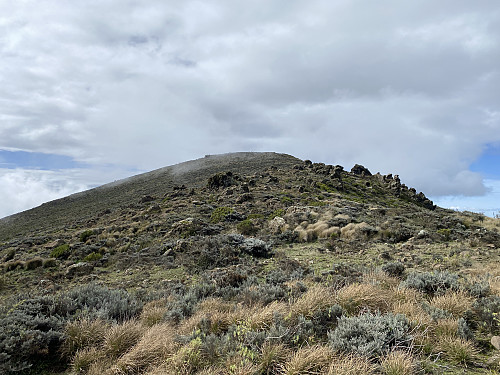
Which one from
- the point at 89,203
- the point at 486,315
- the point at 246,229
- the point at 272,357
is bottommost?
the point at 272,357

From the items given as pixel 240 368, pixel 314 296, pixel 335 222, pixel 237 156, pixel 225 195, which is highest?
pixel 237 156

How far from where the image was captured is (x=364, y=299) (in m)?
5.04

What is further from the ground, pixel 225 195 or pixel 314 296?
pixel 225 195

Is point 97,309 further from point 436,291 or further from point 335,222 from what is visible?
point 335,222

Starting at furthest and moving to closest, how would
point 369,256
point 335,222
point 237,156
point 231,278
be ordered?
point 237,156
point 335,222
point 369,256
point 231,278

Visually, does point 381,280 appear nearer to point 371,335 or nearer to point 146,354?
point 371,335

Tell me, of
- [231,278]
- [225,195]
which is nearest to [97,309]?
[231,278]

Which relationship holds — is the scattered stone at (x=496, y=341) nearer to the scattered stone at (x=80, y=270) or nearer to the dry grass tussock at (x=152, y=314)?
the dry grass tussock at (x=152, y=314)

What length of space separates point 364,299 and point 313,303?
0.98 meters

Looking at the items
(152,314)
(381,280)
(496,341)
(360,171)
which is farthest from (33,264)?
(360,171)

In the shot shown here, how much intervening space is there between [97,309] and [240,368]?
388 cm

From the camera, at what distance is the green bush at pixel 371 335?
3.63 meters

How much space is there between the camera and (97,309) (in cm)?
572

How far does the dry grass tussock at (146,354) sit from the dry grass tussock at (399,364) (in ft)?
9.49
